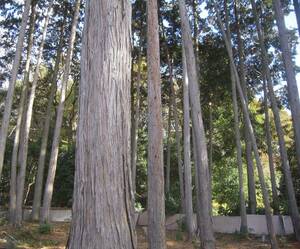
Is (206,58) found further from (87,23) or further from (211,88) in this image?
(87,23)

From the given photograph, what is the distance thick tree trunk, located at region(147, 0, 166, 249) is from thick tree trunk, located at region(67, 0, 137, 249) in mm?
5229

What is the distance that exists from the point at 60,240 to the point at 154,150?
5.02m

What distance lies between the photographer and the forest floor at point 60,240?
412 inches

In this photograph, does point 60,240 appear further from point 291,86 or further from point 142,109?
point 142,109

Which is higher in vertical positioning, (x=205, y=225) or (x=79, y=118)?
(x=79, y=118)

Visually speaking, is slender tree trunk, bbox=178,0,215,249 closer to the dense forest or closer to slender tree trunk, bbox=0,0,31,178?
the dense forest

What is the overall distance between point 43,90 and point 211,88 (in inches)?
369

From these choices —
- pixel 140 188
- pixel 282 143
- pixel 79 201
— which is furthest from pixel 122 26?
pixel 140 188

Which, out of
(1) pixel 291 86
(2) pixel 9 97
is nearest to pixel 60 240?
(2) pixel 9 97

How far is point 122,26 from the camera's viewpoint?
285 centimetres

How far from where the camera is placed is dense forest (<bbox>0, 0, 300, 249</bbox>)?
261 centimetres

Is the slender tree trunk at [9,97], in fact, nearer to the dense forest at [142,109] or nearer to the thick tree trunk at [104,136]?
the dense forest at [142,109]

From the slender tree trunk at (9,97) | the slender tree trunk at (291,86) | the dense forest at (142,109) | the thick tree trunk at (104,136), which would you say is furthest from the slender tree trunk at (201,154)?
the thick tree trunk at (104,136)

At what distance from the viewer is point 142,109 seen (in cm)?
2358
